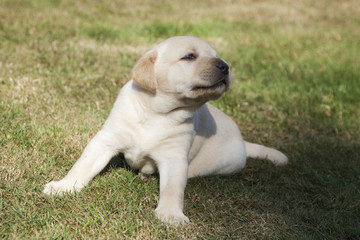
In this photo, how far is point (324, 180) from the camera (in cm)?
344

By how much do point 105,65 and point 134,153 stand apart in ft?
8.45

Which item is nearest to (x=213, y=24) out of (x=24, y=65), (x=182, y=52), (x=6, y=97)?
(x=24, y=65)

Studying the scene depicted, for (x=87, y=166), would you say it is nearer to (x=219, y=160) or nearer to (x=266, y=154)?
(x=219, y=160)

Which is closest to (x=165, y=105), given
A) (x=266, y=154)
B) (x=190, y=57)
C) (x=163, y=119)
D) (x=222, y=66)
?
(x=163, y=119)

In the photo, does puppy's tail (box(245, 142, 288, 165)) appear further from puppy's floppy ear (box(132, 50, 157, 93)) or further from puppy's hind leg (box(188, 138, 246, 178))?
puppy's floppy ear (box(132, 50, 157, 93))

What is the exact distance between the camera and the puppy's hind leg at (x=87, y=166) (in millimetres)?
2488

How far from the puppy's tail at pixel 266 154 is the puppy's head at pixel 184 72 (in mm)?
1235

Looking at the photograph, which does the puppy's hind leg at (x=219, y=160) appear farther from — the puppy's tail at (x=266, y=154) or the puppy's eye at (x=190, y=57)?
the puppy's eye at (x=190, y=57)

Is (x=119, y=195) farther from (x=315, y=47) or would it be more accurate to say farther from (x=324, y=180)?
(x=315, y=47)

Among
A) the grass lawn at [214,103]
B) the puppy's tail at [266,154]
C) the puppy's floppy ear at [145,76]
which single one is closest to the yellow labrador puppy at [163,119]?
the puppy's floppy ear at [145,76]

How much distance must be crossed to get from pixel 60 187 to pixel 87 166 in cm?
21

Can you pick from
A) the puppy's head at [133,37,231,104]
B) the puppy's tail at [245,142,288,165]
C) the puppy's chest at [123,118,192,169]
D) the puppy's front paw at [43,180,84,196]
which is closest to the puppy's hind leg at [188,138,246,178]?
the puppy's tail at [245,142,288,165]

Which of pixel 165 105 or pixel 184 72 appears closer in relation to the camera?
pixel 184 72

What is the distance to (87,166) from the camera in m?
2.59
